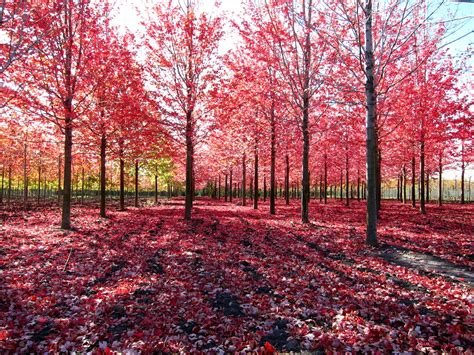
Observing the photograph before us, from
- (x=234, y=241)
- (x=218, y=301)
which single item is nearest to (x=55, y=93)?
(x=234, y=241)

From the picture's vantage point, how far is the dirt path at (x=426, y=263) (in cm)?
661

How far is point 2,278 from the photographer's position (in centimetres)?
638

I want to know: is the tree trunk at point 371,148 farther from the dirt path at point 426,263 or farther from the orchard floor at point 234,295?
the dirt path at point 426,263

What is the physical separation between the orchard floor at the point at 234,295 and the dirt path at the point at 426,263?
4 cm

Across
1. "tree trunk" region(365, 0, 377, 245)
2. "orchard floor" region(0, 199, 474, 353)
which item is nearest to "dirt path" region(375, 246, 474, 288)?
"orchard floor" region(0, 199, 474, 353)

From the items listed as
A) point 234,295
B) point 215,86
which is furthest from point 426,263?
point 215,86

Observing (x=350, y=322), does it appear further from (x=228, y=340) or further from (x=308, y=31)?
(x=308, y=31)

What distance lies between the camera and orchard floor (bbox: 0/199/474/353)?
4.04 meters

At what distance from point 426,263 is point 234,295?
5.62 meters

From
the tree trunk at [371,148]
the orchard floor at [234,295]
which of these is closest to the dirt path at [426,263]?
the orchard floor at [234,295]

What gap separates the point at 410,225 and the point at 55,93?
57.2 feet

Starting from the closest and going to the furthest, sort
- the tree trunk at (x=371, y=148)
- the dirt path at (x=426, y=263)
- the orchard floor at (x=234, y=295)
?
the orchard floor at (x=234, y=295)
the dirt path at (x=426, y=263)
the tree trunk at (x=371, y=148)

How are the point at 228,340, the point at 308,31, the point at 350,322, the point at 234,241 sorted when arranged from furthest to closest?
the point at 308,31, the point at 234,241, the point at 350,322, the point at 228,340

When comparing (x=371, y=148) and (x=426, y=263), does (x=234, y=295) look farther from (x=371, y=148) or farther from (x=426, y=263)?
(x=371, y=148)
